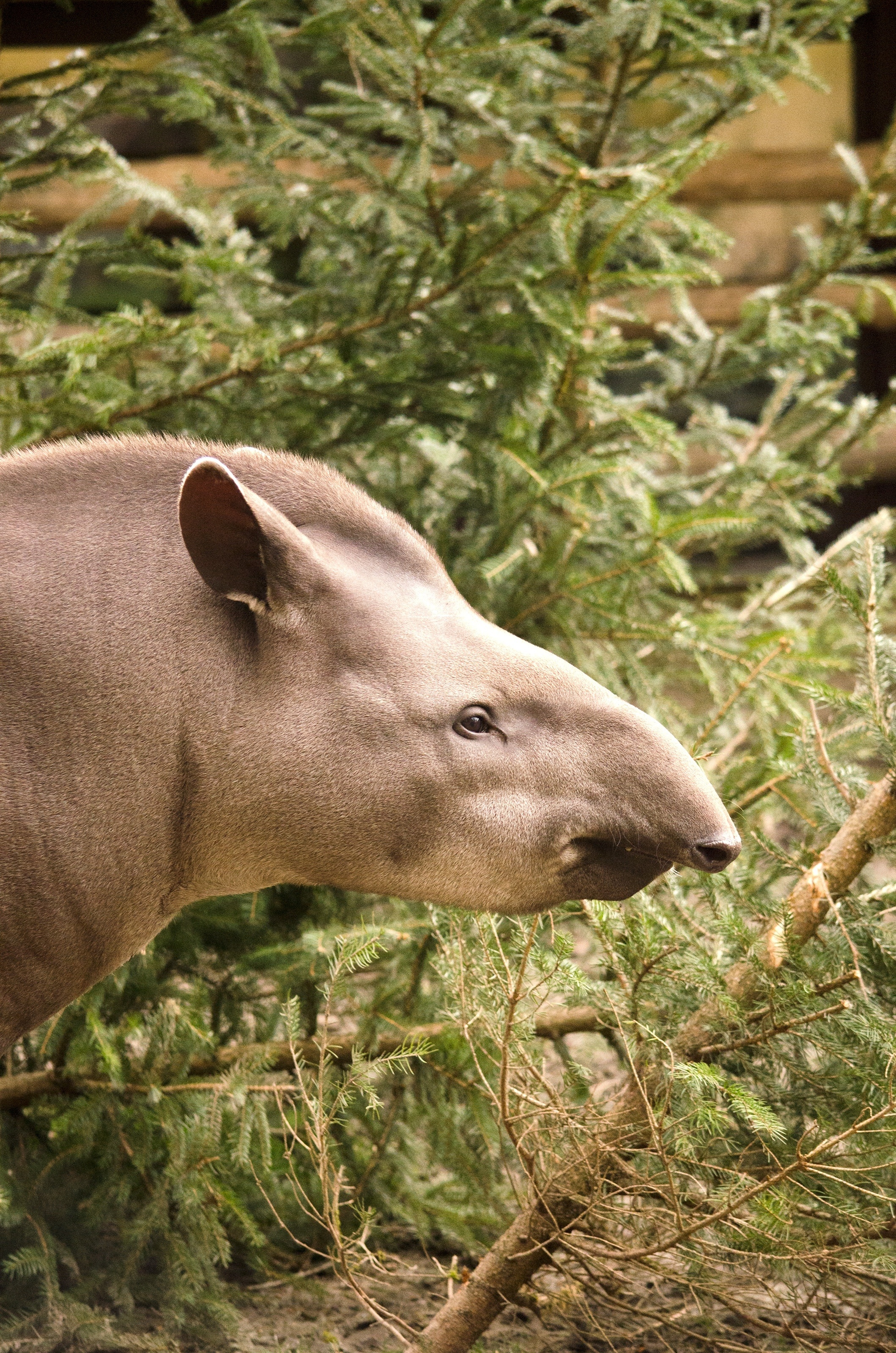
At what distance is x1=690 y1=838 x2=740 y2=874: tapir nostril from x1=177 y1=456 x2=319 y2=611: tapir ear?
1.79 ft

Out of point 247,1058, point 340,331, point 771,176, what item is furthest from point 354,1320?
point 771,176

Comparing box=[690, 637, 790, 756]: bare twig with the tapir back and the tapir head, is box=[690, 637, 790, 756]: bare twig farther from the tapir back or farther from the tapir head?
the tapir back

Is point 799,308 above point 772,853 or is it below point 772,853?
above

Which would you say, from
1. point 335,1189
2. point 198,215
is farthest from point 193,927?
point 198,215

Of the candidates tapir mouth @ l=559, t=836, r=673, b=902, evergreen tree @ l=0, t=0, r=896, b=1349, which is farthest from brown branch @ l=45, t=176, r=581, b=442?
tapir mouth @ l=559, t=836, r=673, b=902

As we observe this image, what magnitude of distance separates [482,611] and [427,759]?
1.59m

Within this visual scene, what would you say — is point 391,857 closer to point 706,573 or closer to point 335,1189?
point 335,1189

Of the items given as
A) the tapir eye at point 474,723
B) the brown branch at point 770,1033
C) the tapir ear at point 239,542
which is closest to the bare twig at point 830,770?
the brown branch at point 770,1033

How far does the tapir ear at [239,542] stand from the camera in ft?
4.45

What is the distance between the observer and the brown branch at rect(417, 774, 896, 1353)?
1779mm

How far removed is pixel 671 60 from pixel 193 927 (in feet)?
8.48

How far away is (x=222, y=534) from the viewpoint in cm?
139

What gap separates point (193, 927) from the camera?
2.63m

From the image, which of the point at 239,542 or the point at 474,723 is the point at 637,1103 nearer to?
the point at 474,723
